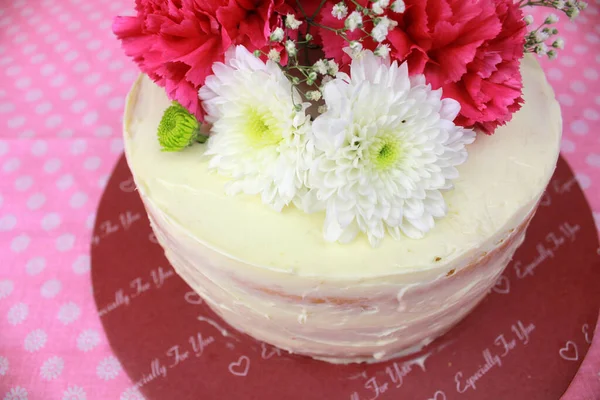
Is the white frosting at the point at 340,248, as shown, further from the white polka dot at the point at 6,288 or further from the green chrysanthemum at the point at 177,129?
the white polka dot at the point at 6,288

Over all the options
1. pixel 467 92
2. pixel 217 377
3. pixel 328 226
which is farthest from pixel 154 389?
pixel 467 92

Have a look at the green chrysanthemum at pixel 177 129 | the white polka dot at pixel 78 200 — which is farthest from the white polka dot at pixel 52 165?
the green chrysanthemum at pixel 177 129

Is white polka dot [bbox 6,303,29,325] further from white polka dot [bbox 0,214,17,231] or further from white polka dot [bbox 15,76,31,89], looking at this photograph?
white polka dot [bbox 15,76,31,89]

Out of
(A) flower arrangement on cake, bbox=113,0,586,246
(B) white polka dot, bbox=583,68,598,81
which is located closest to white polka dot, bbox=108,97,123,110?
(A) flower arrangement on cake, bbox=113,0,586,246

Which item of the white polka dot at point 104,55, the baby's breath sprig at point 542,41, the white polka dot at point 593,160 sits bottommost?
the white polka dot at point 104,55

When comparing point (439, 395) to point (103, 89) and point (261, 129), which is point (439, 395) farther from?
point (103, 89)

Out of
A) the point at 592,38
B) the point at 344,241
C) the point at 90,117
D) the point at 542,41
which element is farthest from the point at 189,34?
the point at 592,38

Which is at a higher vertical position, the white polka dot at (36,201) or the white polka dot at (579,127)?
the white polka dot at (579,127)

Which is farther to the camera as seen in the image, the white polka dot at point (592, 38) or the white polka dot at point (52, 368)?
the white polka dot at point (592, 38)
